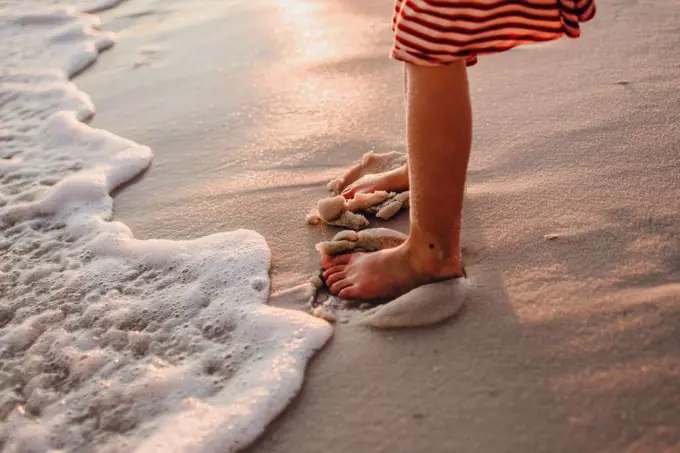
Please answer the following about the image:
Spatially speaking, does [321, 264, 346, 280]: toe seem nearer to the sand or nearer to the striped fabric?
the sand

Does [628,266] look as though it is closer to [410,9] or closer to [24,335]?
[410,9]

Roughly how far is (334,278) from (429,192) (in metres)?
0.32

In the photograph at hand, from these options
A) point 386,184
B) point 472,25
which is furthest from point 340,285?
point 472,25

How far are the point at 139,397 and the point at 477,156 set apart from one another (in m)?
1.21

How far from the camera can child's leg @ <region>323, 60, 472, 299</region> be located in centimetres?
128

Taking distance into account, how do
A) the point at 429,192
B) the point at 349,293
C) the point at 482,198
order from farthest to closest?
the point at 482,198
the point at 349,293
the point at 429,192

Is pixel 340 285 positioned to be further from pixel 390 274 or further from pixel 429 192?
pixel 429 192

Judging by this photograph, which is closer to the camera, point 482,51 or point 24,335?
point 482,51

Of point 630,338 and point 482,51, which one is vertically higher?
point 482,51

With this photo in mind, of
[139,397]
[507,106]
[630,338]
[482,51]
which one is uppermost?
[482,51]

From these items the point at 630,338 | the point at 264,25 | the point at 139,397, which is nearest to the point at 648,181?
the point at 630,338

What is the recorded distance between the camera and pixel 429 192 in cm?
134

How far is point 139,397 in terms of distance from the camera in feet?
4.17

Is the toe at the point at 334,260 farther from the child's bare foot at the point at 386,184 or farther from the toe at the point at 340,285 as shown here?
the child's bare foot at the point at 386,184
